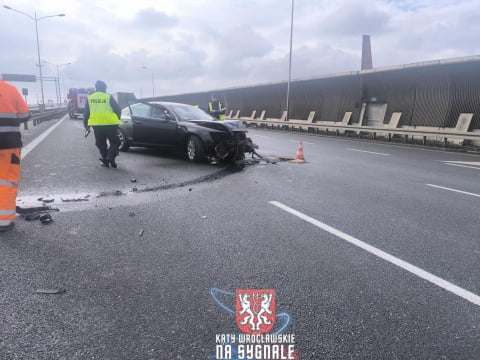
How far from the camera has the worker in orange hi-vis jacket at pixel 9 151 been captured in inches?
170

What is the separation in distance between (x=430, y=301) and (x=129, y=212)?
12.6 ft

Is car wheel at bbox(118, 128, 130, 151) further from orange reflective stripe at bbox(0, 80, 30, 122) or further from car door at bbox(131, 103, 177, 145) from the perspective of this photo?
orange reflective stripe at bbox(0, 80, 30, 122)

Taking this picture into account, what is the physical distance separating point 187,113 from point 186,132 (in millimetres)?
924

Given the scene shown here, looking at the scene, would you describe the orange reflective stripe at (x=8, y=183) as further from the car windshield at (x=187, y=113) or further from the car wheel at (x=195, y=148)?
the car windshield at (x=187, y=113)

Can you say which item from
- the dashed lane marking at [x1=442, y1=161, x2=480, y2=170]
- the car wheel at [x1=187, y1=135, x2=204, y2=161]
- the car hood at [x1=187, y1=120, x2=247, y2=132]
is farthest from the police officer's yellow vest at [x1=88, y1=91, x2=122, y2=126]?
the dashed lane marking at [x1=442, y1=161, x2=480, y2=170]

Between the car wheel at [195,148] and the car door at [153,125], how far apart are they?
0.62 meters

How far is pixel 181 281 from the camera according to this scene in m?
3.15

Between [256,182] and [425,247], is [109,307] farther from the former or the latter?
[256,182]

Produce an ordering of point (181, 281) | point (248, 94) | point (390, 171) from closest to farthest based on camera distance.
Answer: point (181, 281) → point (390, 171) → point (248, 94)

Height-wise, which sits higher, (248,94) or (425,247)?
(248,94)

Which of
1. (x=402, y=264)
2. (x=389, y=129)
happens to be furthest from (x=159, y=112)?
(x=389, y=129)

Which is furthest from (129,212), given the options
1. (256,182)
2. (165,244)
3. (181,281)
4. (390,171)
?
(390,171)

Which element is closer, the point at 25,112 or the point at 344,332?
the point at 344,332

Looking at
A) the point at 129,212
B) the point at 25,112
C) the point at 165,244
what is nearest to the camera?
the point at 165,244
